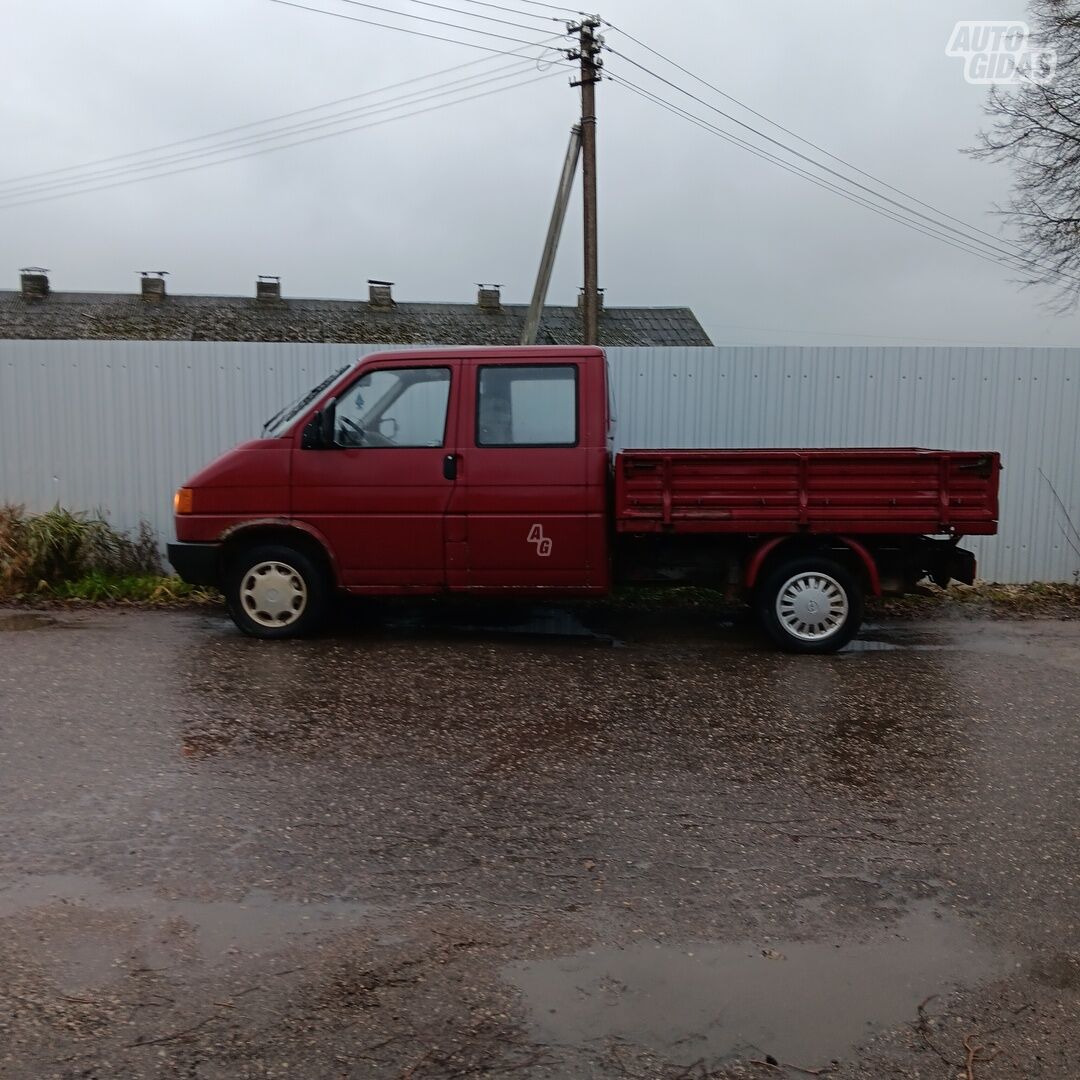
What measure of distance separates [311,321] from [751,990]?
97.1 ft

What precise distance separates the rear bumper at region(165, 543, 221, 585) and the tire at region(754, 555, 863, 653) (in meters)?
3.91

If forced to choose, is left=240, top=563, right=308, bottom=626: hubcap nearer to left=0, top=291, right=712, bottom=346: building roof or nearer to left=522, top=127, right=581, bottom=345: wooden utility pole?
left=522, top=127, right=581, bottom=345: wooden utility pole

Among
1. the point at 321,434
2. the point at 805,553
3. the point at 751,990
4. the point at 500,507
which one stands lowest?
the point at 751,990

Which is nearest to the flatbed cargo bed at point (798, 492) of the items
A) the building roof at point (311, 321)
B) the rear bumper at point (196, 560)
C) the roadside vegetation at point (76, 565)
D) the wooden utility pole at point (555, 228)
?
the rear bumper at point (196, 560)

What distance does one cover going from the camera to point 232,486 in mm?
7207

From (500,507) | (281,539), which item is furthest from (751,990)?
(281,539)

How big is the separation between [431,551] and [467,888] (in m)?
3.81

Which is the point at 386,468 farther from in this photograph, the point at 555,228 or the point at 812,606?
the point at 555,228

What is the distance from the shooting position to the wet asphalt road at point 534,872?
109 inches

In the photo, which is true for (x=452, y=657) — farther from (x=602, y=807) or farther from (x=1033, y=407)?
(x=1033, y=407)

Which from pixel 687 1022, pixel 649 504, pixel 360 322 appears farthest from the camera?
pixel 360 322

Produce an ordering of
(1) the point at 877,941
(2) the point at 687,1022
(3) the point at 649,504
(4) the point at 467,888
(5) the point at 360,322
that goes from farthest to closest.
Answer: (5) the point at 360,322 < (3) the point at 649,504 < (4) the point at 467,888 < (1) the point at 877,941 < (2) the point at 687,1022

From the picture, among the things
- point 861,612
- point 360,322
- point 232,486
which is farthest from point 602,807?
point 360,322

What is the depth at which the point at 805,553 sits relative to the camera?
7.17 m
